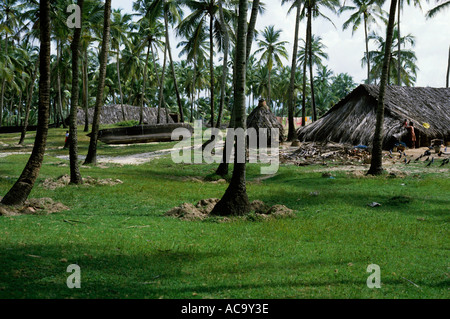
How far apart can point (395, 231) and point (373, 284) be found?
3460mm

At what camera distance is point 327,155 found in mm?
21281

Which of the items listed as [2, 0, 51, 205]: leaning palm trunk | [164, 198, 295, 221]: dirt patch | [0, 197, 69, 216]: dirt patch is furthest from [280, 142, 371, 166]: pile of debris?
[2, 0, 51, 205]: leaning palm trunk

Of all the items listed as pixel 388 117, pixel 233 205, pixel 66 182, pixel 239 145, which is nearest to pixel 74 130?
pixel 66 182

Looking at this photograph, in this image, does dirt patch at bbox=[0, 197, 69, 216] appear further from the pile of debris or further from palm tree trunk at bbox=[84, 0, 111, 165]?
the pile of debris

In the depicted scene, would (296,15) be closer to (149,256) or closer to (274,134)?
(274,134)

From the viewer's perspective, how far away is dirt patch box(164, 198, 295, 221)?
9664 mm

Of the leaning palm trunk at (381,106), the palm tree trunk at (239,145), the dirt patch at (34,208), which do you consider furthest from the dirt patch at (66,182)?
the leaning palm trunk at (381,106)

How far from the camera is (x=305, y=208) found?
36.0 feet

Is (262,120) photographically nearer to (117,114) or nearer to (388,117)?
(388,117)

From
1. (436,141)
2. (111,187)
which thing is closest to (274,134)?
(436,141)

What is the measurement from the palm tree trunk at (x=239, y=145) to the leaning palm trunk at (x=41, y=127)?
171 inches

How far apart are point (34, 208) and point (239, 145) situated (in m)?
5.03

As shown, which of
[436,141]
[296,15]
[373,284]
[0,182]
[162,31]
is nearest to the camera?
[373,284]
